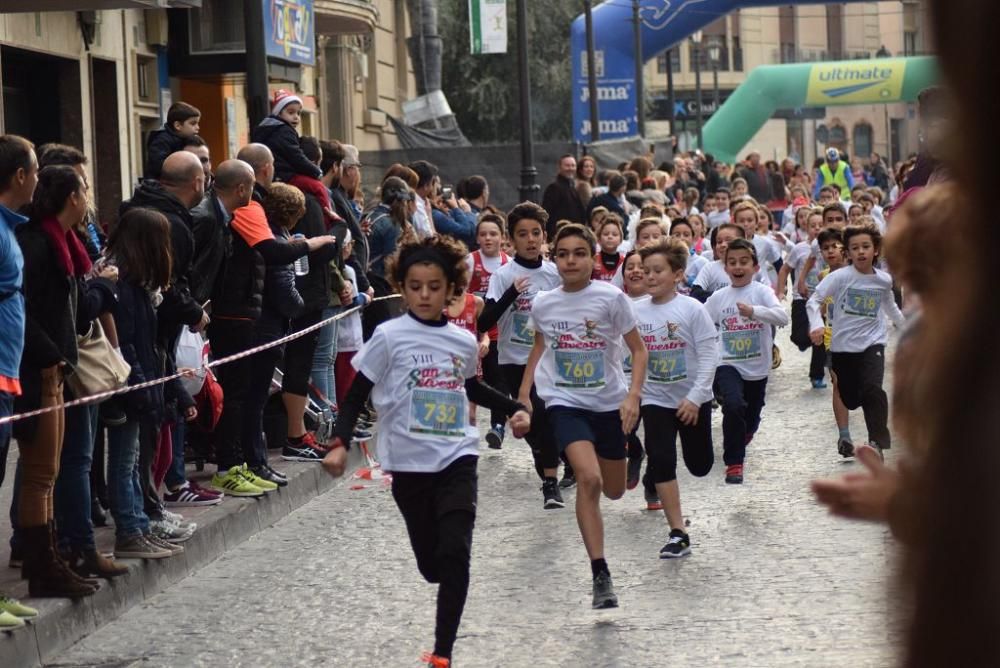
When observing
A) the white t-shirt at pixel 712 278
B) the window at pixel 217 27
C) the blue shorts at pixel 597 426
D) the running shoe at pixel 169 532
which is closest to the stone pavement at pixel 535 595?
the running shoe at pixel 169 532

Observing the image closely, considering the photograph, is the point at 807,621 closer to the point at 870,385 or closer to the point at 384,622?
the point at 384,622

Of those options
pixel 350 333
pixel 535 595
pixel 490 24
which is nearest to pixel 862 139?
pixel 490 24

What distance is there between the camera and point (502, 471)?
11.6m

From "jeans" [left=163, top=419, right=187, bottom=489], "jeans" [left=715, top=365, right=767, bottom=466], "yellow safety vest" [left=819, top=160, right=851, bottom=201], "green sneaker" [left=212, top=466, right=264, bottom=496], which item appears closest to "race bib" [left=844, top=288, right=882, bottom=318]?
"jeans" [left=715, top=365, right=767, bottom=466]

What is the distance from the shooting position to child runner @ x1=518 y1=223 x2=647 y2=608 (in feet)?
26.2

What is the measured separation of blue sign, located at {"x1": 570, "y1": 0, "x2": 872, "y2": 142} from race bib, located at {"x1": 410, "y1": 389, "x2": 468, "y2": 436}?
30370mm

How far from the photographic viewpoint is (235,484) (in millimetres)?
9703

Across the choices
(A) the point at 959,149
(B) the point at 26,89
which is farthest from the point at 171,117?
(A) the point at 959,149

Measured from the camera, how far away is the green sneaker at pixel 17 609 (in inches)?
254

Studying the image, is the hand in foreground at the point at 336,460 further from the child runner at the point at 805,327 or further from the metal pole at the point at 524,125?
the metal pole at the point at 524,125

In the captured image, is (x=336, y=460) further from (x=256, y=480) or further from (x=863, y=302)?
(x=863, y=302)

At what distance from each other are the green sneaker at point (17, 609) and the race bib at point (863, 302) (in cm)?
651

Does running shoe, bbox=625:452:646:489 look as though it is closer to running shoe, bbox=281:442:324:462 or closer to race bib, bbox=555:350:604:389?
running shoe, bbox=281:442:324:462

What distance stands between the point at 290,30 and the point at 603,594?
1296 cm
